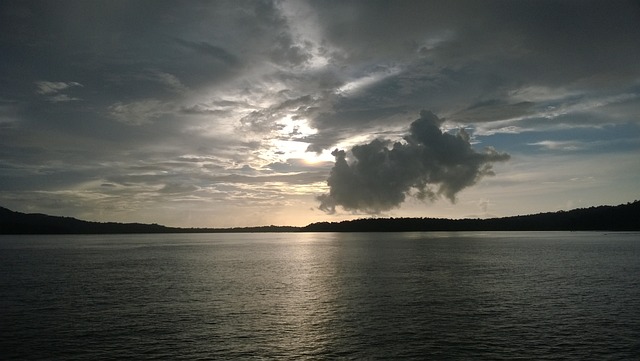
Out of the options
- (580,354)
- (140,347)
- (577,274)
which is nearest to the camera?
(580,354)

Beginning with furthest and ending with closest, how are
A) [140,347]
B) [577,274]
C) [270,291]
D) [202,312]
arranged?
[577,274] < [270,291] < [202,312] < [140,347]

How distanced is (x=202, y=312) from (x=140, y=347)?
1525 cm

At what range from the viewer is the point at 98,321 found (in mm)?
47812

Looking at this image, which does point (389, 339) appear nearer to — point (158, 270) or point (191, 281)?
point (191, 281)

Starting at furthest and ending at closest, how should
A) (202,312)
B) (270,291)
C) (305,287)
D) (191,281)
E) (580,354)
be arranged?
(191,281)
(305,287)
(270,291)
(202,312)
(580,354)

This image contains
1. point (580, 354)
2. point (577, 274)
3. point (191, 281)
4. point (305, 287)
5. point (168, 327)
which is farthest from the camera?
point (577, 274)

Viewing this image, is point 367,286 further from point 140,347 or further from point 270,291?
point 140,347

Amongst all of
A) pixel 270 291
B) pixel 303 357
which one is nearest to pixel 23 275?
pixel 270 291

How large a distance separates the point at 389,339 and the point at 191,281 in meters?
52.4

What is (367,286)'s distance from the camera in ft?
244

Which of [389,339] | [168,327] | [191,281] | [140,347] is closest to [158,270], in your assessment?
[191,281]

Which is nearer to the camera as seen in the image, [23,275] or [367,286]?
[367,286]

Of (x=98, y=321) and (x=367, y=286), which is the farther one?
(x=367, y=286)

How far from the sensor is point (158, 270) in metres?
105
